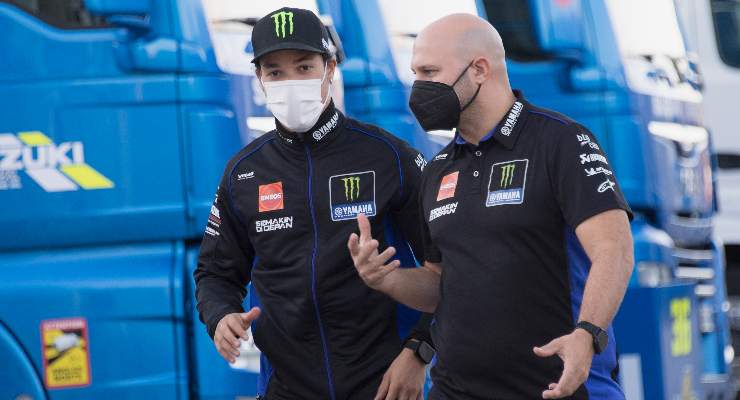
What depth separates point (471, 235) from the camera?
3400mm

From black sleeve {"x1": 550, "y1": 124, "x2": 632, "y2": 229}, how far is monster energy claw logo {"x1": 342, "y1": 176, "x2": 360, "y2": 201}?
2.19 ft

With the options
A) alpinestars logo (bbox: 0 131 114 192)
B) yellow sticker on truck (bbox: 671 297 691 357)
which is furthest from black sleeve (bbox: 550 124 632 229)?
yellow sticker on truck (bbox: 671 297 691 357)

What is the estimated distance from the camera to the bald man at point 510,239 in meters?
3.23

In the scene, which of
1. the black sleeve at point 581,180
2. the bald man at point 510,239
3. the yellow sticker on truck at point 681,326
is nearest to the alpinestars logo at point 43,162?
the bald man at point 510,239

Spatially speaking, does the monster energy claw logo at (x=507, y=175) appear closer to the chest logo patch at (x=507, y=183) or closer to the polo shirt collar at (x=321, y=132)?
the chest logo patch at (x=507, y=183)

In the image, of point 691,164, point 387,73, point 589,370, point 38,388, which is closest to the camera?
point 589,370

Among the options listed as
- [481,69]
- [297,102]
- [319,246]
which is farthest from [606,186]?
[297,102]

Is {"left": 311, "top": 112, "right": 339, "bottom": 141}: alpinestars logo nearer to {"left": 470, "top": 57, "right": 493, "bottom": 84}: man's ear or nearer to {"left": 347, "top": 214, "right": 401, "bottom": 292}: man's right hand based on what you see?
{"left": 347, "top": 214, "right": 401, "bottom": 292}: man's right hand

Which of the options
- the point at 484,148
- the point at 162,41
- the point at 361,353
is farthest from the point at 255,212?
the point at 162,41

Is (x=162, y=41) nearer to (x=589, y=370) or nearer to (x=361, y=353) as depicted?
(x=361, y=353)

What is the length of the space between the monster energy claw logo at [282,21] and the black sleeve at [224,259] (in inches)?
16.6

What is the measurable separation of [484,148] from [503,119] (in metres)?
0.08

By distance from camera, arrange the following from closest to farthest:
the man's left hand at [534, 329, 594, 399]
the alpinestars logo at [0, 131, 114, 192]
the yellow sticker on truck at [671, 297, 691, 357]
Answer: the man's left hand at [534, 329, 594, 399]
the alpinestars logo at [0, 131, 114, 192]
the yellow sticker on truck at [671, 297, 691, 357]

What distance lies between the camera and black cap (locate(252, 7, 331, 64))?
384 centimetres
